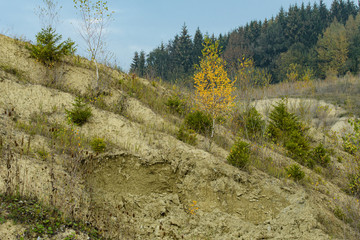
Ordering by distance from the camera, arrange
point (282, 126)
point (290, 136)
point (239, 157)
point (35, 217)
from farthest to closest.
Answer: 1. point (282, 126)
2. point (290, 136)
3. point (239, 157)
4. point (35, 217)

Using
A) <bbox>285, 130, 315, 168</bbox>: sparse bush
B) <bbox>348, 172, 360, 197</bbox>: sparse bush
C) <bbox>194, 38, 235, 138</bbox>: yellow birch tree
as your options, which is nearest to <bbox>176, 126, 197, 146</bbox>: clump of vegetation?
<bbox>194, 38, 235, 138</bbox>: yellow birch tree

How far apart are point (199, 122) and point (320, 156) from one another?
17.0ft

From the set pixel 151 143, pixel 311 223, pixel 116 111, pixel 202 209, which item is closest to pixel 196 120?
pixel 151 143

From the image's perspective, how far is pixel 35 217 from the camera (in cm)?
388

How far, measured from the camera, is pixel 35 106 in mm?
7887

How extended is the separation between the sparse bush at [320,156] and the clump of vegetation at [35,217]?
29.3 ft

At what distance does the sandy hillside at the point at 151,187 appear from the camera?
509 centimetres

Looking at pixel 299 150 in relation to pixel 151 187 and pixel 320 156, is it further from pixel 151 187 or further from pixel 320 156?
pixel 151 187

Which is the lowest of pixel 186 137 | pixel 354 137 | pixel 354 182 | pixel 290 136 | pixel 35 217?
pixel 354 182

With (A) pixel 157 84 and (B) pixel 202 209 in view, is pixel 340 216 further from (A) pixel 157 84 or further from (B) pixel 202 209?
(A) pixel 157 84

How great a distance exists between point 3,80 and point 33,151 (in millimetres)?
3915

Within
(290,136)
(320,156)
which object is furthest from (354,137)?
(290,136)

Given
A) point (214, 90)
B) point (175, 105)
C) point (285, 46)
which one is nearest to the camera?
point (214, 90)

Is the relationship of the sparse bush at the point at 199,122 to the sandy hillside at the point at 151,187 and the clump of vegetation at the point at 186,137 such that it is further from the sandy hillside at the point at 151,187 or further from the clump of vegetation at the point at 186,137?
the clump of vegetation at the point at 186,137
